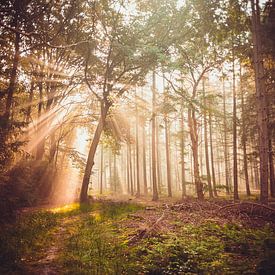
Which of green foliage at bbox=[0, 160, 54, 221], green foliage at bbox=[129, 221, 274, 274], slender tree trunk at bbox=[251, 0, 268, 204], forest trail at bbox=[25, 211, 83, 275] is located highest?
slender tree trunk at bbox=[251, 0, 268, 204]

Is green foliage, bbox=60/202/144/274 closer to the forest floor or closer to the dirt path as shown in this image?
the forest floor

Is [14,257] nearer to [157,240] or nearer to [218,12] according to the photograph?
[157,240]

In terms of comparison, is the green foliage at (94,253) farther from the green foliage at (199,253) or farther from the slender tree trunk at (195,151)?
the slender tree trunk at (195,151)

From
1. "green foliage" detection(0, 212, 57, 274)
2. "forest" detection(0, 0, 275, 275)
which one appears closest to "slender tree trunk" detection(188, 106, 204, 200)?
"forest" detection(0, 0, 275, 275)

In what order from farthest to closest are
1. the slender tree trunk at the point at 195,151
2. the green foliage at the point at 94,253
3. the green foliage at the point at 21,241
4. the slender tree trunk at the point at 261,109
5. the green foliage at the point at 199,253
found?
1. the slender tree trunk at the point at 195,151
2. the slender tree trunk at the point at 261,109
3. the green foliage at the point at 21,241
4. the green foliage at the point at 94,253
5. the green foliage at the point at 199,253

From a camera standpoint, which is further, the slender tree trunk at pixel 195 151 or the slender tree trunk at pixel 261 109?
the slender tree trunk at pixel 195 151

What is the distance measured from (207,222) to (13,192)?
11.2m

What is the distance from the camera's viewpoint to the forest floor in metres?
5.06

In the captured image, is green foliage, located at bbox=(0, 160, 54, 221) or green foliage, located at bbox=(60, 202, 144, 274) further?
green foliage, located at bbox=(0, 160, 54, 221)

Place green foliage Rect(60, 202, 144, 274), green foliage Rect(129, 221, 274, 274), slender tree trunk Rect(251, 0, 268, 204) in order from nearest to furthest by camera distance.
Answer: green foliage Rect(129, 221, 274, 274)
green foliage Rect(60, 202, 144, 274)
slender tree trunk Rect(251, 0, 268, 204)

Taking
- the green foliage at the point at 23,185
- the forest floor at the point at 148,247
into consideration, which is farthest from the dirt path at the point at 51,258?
the green foliage at the point at 23,185

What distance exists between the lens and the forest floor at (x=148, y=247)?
5059 mm

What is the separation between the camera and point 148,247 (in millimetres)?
6402

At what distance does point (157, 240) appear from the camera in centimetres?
693
